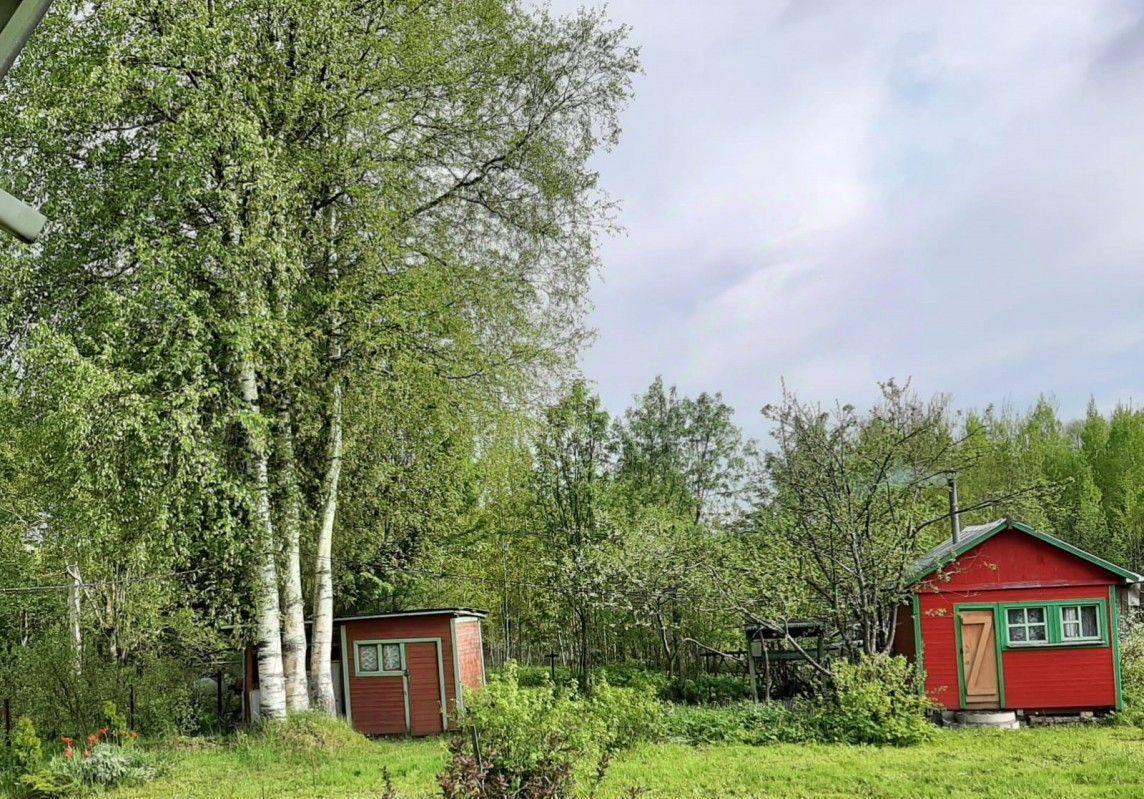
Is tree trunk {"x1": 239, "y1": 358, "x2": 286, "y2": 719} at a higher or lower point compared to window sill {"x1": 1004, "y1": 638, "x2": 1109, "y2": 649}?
higher

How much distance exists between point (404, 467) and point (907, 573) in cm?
872

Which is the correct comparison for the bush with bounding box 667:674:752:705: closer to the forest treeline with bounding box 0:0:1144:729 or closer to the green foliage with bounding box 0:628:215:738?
the forest treeline with bounding box 0:0:1144:729

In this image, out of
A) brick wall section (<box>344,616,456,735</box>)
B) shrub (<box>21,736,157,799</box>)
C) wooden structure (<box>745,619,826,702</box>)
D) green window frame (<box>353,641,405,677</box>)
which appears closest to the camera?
shrub (<box>21,736,157,799</box>)

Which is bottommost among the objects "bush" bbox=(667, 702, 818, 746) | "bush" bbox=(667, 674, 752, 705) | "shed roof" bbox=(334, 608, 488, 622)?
"bush" bbox=(667, 674, 752, 705)

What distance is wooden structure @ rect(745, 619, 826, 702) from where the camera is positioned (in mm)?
17938

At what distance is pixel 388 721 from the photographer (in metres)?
17.6

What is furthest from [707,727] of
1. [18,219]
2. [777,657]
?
[18,219]

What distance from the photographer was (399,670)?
1769cm

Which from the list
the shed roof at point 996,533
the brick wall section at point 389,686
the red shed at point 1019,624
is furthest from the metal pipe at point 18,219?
the brick wall section at point 389,686

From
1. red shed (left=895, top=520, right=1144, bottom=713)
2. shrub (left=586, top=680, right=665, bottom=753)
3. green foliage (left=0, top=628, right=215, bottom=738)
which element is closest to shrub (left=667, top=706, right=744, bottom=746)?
shrub (left=586, top=680, right=665, bottom=753)

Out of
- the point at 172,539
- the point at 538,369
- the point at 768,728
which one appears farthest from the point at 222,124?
the point at 768,728

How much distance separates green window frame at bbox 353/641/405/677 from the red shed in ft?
28.6

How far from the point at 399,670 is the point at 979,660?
9.66 meters

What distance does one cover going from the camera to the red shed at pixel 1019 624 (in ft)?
51.6
